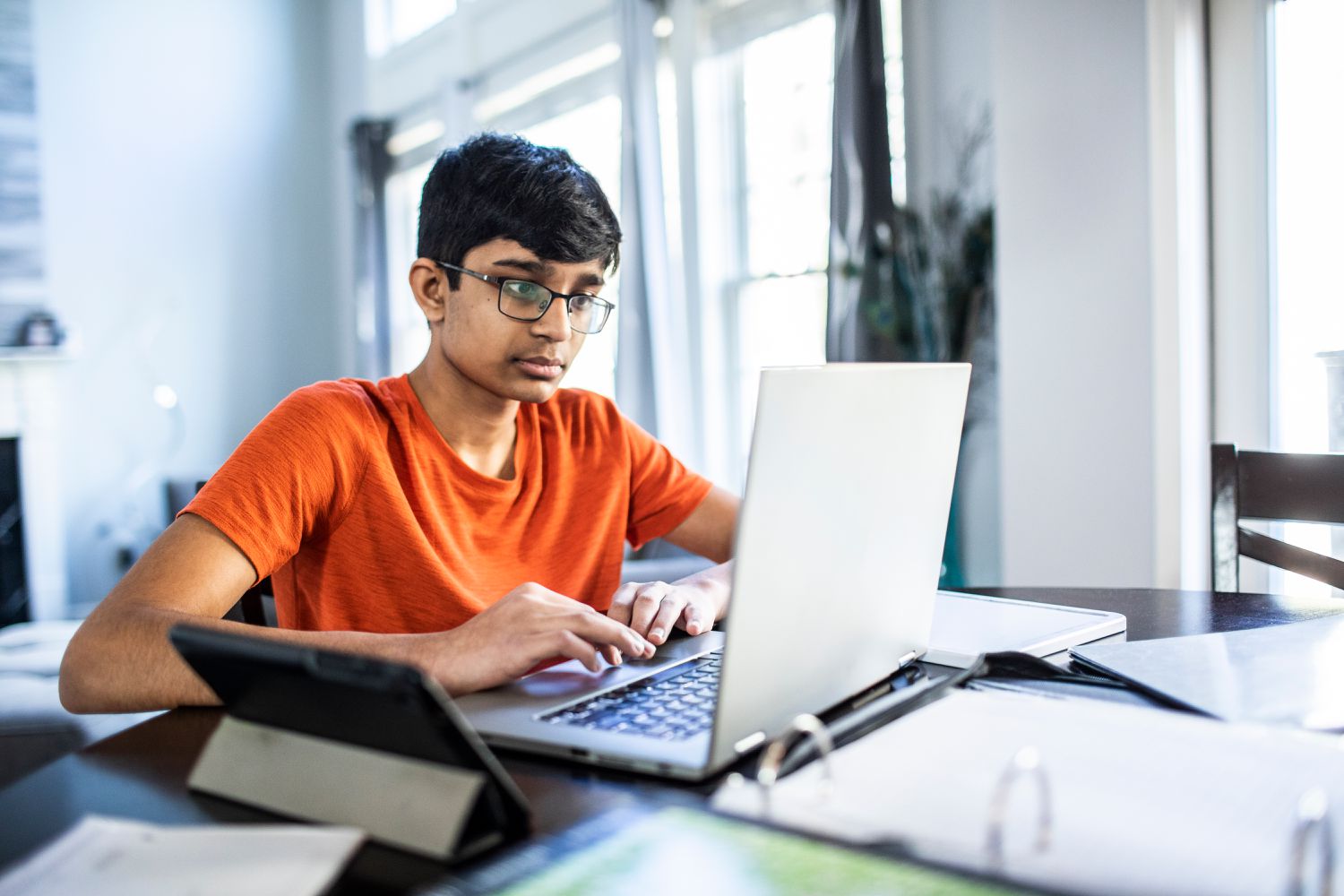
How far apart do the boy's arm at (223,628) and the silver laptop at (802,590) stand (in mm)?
35

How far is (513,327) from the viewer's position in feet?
4.41

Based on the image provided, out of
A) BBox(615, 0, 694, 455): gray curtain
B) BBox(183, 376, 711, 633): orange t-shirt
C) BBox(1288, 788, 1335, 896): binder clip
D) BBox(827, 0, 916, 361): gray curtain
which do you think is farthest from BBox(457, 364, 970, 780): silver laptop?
BBox(615, 0, 694, 455): gray curtain

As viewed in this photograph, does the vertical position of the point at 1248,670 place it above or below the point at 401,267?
below

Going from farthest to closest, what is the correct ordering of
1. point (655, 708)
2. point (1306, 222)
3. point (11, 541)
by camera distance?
1. point (11, 541)
2. point (1306, 222)
3. point (655, 708)

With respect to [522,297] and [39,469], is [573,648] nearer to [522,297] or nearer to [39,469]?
[522,297]

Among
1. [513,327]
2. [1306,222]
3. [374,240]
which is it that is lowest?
[513,327]

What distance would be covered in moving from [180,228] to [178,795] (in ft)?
18.6

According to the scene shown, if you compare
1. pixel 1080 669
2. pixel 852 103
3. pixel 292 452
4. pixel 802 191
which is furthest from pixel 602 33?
pixel 1080 669

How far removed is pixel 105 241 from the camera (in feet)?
17.6

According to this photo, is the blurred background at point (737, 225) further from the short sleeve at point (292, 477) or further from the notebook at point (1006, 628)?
the short sleeve at point (292, 477)

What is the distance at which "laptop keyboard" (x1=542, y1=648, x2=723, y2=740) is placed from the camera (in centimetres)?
75

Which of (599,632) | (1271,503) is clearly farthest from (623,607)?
(1271,503)

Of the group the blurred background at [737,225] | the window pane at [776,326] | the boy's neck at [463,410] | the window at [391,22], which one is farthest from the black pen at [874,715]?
the window at [391,22]

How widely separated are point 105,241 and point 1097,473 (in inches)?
197
